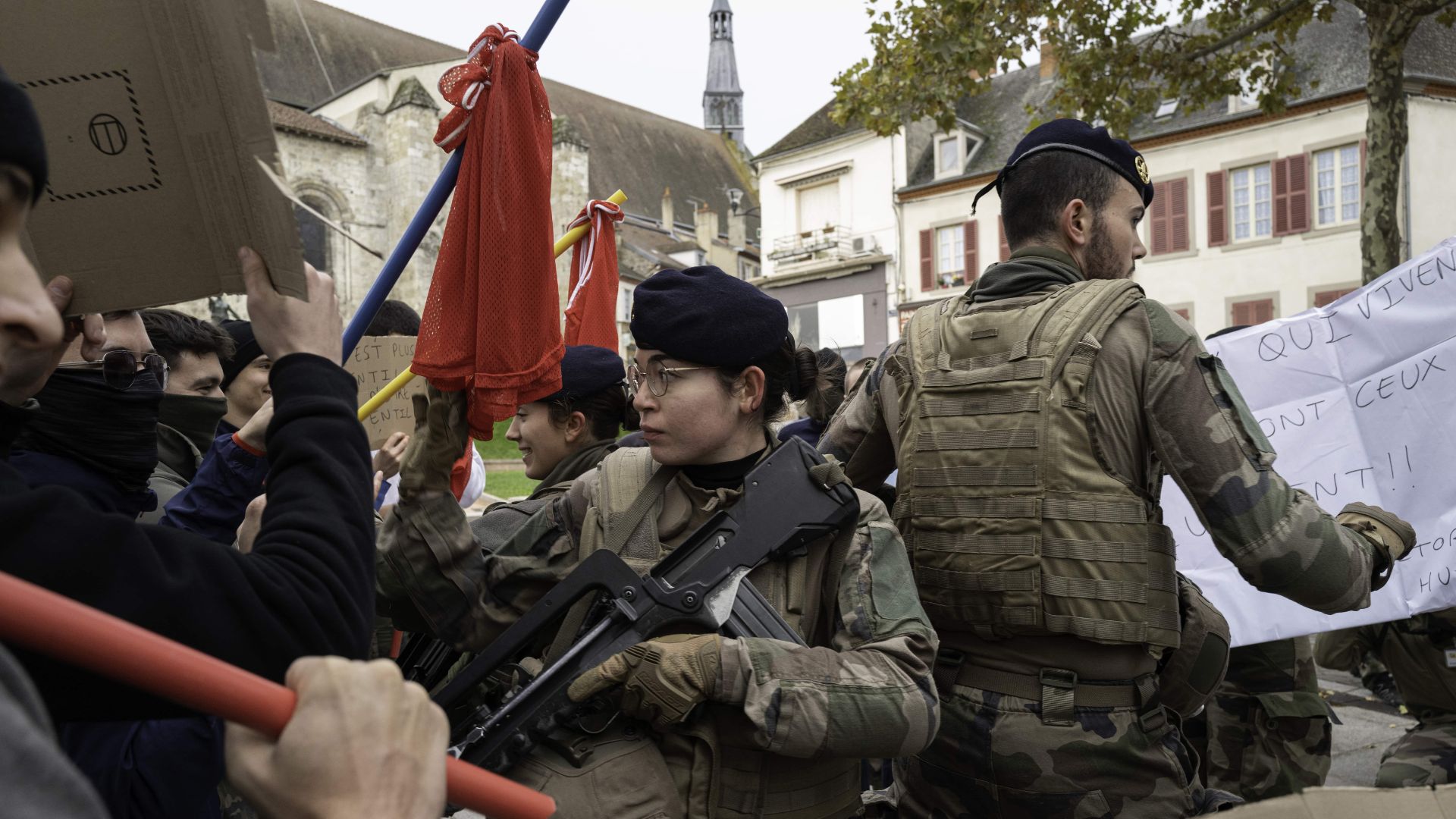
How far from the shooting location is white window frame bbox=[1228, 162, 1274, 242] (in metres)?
23.8

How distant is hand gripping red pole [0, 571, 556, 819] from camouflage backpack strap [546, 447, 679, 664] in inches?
46.4

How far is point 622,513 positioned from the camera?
2301 mm

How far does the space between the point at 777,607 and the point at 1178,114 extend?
14.8 m

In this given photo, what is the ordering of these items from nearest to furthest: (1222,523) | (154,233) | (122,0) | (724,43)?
1. (122,0)
2. (154,233)
3. (1222,523)
4. (724,43)

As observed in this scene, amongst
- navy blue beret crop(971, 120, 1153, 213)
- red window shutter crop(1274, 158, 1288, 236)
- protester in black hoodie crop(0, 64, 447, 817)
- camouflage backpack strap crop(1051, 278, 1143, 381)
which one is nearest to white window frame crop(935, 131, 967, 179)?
red window shutter crop(1274, 158, 1288, 236)

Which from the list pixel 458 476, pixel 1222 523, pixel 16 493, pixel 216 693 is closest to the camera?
pixel 216 693

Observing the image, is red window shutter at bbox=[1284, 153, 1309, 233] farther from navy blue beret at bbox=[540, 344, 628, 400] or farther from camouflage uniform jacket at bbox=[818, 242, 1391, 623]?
camouflage uniform jacket at bbox=[818, 242, 1391, 623]

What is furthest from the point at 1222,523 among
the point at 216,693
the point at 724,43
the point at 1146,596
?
the point at 724,43

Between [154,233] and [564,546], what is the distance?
108cm

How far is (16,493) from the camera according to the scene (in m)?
1.08

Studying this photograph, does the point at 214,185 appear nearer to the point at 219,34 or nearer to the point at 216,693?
the point at 219,34

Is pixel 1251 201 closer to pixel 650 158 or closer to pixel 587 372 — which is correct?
pixel 587 372

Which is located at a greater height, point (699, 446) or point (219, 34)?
point (219, 34)

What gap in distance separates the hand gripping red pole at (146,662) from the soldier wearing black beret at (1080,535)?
1.59 meters
